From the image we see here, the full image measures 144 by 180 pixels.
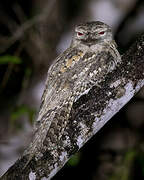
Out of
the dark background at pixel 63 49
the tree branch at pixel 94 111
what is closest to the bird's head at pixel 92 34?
the tree branch at pixel 94 111

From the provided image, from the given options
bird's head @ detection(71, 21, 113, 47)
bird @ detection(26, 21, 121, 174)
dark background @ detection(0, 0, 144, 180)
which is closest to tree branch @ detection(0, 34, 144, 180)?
bird @ detection(26, 21, 121, 174)

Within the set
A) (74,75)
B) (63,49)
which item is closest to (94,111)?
(74,75)

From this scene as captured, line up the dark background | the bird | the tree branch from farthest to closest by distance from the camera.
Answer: the dark background → the bird → the tree branch

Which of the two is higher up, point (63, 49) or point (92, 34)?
point (92, 34)

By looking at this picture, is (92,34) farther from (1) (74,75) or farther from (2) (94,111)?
(2) (94,111)

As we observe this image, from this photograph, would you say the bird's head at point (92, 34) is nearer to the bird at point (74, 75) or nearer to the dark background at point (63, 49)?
the bird at point (74, 75)

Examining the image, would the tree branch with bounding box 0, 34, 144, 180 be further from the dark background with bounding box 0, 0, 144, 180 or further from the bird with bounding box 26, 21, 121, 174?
the dark background with bounding box 0, 0, 144, 180

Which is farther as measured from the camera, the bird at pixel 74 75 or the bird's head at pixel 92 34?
the bird's head at pixel 92 34
